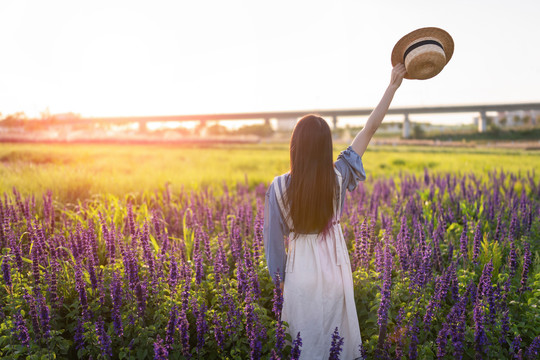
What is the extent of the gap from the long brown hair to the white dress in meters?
0.15

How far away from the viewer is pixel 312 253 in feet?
11.8

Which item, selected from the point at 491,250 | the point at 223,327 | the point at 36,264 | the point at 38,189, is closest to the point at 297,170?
the point at 223,327

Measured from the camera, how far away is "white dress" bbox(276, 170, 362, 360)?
3.54 metres

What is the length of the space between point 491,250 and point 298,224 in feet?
10.3

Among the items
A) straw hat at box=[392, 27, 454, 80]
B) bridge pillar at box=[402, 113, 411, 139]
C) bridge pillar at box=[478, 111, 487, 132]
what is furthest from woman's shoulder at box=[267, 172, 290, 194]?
bridge pillar at box=[478, 111, 487, 132]

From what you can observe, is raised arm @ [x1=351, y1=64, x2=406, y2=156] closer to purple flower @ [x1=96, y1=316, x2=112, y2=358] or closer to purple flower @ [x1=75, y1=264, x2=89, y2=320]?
purple flower @ [x1=96, y1=316, x2=112, y2=358]

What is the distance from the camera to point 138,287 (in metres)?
3.63

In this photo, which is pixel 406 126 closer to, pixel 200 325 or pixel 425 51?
pixel 425 51

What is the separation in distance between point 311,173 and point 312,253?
0.72 metres

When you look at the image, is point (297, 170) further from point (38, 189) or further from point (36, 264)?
point (38, 189)

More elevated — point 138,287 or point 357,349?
point 138,287

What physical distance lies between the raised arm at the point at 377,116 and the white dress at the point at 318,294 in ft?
1.37

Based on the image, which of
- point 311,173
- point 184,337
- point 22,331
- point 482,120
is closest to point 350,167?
point 311,173

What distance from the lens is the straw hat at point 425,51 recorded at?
382cm
